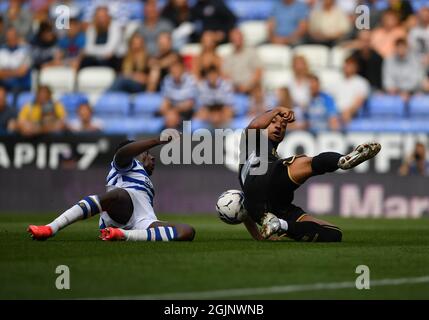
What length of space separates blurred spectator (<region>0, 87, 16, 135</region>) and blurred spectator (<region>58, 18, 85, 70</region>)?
212cm

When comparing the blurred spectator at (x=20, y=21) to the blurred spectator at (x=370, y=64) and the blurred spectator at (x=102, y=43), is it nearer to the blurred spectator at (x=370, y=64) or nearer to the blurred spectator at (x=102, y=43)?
the blurred spectator at (x=102, y=43)

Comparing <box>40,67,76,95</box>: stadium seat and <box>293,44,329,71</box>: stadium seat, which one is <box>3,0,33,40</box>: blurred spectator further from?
<box>293,44,329,71</box>: stadium seat

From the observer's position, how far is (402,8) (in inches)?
840

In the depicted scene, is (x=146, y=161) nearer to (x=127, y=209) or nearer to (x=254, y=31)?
(x=127, y=209)

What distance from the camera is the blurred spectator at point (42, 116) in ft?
64.8

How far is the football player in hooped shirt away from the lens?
10.3 metres

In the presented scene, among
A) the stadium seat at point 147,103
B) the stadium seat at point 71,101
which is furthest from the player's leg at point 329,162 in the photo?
the stadium seat at point 71,101

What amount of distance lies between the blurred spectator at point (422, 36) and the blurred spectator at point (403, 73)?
0.22 m

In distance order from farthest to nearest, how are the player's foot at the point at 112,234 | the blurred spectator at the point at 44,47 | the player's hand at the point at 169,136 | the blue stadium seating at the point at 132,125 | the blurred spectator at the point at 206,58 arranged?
1. the blurred spectator at the point at 44,47
2. the blurred spectator at the point at 206,58
3. the blue stadium seating at the point at 132,125
4. the player's foot at the point at 112,234
5. the player's hand at the point at 169,136

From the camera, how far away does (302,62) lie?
66.3 feet

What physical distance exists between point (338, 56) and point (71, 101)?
18.4 feet

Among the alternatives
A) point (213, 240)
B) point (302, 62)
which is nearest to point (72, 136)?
point (302, 62)

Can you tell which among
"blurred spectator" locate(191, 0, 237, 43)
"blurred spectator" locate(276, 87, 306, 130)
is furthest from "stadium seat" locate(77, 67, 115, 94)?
"blurred spectator" locate(276, 87, 306, 130)
